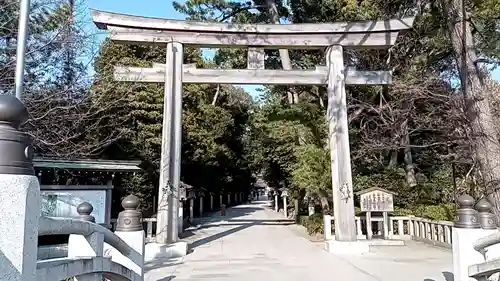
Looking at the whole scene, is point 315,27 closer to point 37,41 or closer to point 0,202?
point 37,41

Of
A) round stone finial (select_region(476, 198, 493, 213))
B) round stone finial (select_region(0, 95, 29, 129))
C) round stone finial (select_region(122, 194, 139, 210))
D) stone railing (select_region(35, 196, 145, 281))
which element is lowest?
stone railing (select_region(35, 196, 145, 281))

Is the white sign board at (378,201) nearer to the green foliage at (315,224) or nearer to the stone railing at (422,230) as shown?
the stone railing at (422,230)

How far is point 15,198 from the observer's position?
217 cm

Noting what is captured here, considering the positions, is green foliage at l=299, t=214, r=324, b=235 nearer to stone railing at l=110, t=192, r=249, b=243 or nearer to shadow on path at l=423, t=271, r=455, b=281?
stone railing at l=110, t=192, r=249, b=243

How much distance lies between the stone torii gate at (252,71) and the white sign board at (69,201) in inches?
67.2

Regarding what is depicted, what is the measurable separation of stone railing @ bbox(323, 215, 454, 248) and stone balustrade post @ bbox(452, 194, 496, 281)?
6.81 metres

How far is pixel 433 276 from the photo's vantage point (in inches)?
293

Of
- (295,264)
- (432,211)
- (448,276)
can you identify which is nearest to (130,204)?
(295,264)

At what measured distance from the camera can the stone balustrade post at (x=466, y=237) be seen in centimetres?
504

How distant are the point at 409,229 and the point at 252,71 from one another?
7.56m

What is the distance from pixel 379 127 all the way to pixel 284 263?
8.52m

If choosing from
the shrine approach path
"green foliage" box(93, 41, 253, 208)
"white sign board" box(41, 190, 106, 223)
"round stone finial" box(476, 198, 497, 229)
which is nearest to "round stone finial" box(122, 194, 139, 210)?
the shrine approach path

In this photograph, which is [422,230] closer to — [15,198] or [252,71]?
[252,71]

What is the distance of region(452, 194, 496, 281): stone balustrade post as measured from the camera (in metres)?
5.04
